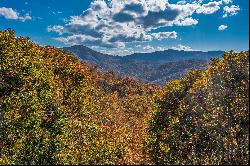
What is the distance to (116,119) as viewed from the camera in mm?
86500

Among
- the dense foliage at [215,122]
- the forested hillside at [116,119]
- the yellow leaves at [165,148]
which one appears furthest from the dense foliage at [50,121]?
the dense foliage at [215,122]

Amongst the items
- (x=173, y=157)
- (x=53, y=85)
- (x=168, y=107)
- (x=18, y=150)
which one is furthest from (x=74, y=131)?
(x=173, y=157)

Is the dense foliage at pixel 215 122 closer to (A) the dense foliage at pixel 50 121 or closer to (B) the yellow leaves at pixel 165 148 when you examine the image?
(B) the yellow leaves at pixel 165 148

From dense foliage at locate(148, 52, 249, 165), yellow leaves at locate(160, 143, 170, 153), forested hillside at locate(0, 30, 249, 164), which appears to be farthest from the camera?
yellow leaves at locate(160, 143, 170, 153)

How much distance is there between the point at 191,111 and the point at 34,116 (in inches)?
1410

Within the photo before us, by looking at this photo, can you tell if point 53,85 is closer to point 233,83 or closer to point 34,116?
point 34,116

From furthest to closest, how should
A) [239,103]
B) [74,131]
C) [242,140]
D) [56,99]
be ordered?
[56,99] < [74,131] < [239,103] < [242,140]

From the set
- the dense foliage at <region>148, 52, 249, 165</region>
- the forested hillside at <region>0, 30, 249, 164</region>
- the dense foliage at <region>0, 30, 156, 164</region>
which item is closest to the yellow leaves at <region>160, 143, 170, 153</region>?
the dense foliage at <region>148, 52, 249, 165</region>

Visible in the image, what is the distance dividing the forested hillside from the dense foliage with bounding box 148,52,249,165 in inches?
3.0

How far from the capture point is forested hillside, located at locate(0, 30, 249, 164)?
1112 inches

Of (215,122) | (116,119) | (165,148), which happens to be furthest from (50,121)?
(215,122)

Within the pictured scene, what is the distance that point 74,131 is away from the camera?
196ft

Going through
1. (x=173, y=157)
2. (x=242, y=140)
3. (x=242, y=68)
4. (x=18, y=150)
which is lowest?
(x=18, y=150)

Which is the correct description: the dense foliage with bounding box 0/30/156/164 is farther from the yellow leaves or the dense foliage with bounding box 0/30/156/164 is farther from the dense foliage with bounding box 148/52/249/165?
the dense foliage with bounding box 148/52/249/165
